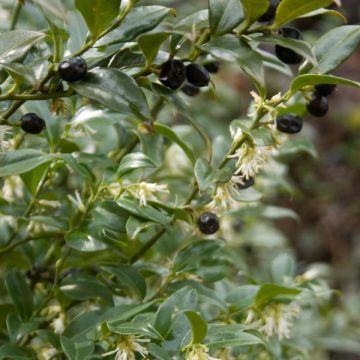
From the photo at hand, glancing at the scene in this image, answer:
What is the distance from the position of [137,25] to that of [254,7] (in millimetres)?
156

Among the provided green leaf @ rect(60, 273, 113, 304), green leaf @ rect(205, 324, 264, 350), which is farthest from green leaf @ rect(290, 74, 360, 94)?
green leaf @ rect(60, 273, 113, 304)

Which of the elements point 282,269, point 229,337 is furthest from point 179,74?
point 282,269

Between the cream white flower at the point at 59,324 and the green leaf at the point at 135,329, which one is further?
the cream white flower at the point at 59,324

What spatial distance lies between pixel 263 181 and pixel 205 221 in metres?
0.76

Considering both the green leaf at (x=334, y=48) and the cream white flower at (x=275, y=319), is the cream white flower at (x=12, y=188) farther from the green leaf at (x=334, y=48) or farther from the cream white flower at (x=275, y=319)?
the green leaf at (x=334, y=48)

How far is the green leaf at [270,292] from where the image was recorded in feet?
3.91

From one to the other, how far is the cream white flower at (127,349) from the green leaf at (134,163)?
23cm

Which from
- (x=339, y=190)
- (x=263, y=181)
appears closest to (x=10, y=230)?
(x=263, y=181)

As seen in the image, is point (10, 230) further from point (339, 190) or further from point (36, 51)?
point (339, 190)

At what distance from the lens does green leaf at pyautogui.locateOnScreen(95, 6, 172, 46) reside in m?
0.98

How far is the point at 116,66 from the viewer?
3.27 feet

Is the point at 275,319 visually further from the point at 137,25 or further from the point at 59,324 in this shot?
the point at 137,25

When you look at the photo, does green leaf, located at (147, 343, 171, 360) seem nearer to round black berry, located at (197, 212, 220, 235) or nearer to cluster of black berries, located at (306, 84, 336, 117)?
round black berry, located at (197, 212, 220, 235)

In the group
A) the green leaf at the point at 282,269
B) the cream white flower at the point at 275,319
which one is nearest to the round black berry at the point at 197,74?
the cream white flower at the point at 275,319
